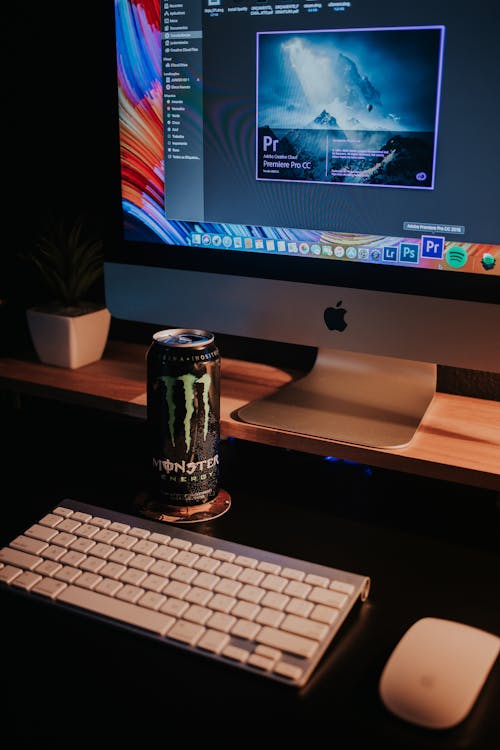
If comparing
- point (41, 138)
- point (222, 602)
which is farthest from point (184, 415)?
point (41, 138)

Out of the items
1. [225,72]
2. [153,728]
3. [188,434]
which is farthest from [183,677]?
[225,72]

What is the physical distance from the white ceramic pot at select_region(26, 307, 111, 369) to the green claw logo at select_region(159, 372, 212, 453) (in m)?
0.39

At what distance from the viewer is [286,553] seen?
0.88 meters

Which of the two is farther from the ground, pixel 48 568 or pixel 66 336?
pixel 66 336

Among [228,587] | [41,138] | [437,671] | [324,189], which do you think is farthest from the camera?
[41,138]

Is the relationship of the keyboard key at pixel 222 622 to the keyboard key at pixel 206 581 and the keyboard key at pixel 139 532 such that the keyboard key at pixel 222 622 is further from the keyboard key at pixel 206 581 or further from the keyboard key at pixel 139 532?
the keyboard key at pixel 139 532

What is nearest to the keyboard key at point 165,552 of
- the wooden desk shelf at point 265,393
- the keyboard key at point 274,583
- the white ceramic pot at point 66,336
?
the keyboard key at point 274,583

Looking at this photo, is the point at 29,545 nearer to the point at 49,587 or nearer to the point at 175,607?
the point at 49,587

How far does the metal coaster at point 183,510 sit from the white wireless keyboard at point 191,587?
0.05 m

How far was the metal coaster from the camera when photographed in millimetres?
945

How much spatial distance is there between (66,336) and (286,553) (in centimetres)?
55

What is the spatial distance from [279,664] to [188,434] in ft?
1.04

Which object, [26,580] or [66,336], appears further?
[66,336]

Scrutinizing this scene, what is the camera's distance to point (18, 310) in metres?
1.43
